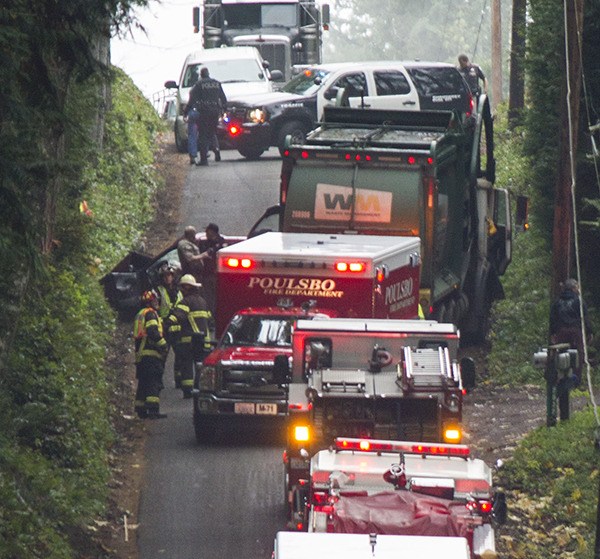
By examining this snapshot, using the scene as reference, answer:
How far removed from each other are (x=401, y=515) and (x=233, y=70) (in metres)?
29.7

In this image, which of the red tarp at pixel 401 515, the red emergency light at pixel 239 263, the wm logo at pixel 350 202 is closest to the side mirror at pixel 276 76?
the wm logo at pixel 350 202

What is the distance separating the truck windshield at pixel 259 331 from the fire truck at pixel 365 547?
873 centimetres

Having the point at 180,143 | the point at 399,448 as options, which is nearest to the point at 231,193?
the point at 180,143

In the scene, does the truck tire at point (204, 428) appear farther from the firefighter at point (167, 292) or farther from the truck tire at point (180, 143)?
the truck tire at point (180, 143)

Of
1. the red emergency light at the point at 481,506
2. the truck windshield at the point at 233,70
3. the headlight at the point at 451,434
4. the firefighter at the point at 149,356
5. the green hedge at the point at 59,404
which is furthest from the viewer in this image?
the truck windshield at the point at 233,70

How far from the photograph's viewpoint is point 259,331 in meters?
18.1

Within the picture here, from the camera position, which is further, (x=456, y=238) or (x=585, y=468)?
(x=456, y=238)

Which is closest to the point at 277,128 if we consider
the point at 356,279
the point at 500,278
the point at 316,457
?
the point at 500,278

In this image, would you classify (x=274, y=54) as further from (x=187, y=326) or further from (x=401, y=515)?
(x=401, y=515)

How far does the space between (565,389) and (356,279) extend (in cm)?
279

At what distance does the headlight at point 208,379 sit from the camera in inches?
692

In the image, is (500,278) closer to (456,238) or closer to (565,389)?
(456,238)

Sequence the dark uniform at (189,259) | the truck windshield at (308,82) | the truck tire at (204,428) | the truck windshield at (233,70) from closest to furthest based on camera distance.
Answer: the truck tire at (204,428)
the dark uniform at (189,259)
the truck windshield at (308,82)
the truck windshield at (233,70)

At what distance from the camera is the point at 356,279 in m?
18.2
